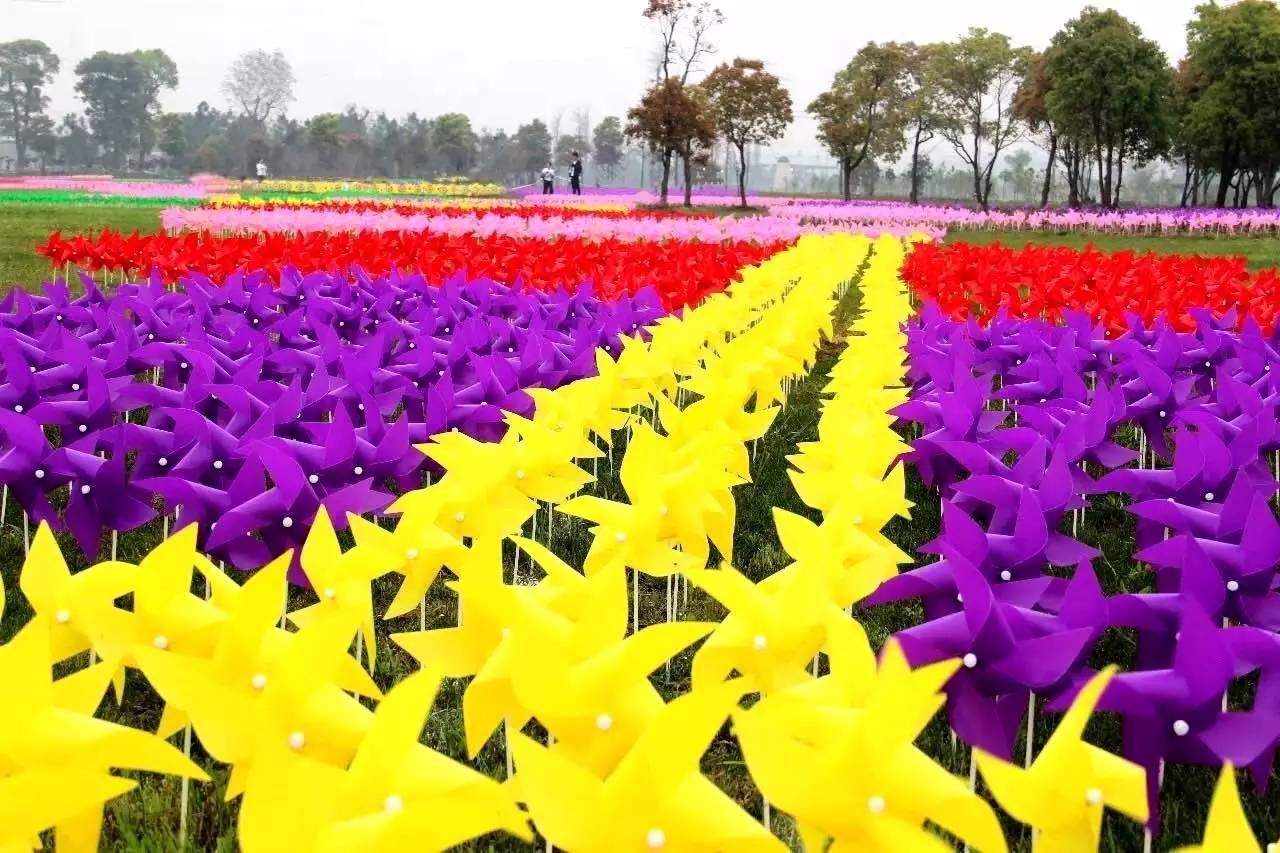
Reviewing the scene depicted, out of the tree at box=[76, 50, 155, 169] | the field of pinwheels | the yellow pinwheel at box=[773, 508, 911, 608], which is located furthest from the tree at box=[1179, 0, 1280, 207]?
the tree at box=[76, 50, 155, 169]

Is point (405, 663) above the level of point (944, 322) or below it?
below

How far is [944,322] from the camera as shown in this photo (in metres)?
5.90

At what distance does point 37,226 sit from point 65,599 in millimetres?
20486

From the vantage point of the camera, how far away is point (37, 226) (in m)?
19.3

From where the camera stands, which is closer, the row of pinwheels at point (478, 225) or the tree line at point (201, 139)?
the row of pinwheels at point (478, 225)

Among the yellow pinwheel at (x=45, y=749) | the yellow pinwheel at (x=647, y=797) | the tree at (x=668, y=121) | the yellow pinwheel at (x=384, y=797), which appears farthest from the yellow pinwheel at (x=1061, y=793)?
the tree at (x=668, y=121)

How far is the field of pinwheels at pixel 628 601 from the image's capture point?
128 cm

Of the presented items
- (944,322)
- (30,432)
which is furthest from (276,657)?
(944,322)

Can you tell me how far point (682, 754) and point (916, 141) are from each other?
59.1 metres

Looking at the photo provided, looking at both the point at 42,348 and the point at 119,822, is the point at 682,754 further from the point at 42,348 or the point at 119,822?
the point at 42,348

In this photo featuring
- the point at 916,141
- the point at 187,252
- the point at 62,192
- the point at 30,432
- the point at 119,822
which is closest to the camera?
the point at 119,822

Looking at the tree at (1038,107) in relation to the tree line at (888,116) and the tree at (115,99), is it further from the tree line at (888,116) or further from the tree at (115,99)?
the tree at (115,99)

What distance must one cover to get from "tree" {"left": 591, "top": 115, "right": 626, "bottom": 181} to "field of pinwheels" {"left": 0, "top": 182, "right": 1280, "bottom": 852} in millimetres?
97581

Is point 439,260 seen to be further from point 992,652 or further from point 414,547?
point 992,652
